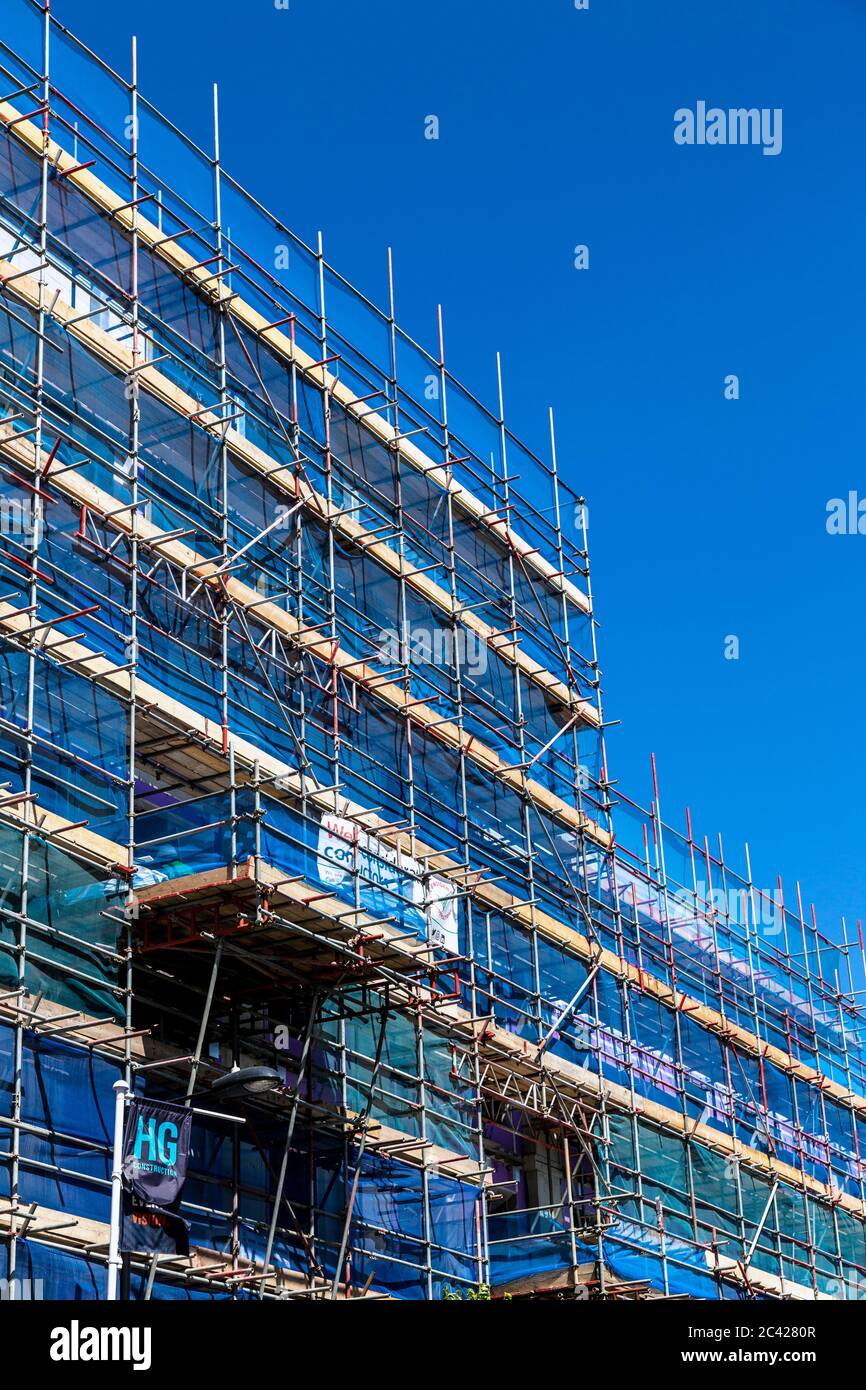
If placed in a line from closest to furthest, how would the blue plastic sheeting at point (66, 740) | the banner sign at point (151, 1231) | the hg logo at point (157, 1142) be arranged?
the hg logo at point (157, 1142) → the banner sign at point (151, 1231) → the blue plastic sheeting at point (66, 740)

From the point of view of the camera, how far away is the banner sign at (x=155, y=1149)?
18.5 m

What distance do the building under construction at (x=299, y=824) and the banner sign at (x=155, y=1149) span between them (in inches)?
36.9

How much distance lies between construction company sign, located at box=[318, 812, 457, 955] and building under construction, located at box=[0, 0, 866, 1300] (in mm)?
73

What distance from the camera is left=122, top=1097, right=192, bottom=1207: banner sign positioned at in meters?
18.5

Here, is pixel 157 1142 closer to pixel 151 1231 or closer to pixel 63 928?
pixel 151 1231

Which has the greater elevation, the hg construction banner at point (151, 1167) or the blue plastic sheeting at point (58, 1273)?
the hg construction banner at point (151, 1167)

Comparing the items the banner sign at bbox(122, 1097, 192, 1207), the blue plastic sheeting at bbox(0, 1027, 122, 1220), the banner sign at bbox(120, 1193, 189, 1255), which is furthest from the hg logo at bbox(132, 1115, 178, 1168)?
the blue plastic sheeting at bbox(0, 1027, 122, 1220)

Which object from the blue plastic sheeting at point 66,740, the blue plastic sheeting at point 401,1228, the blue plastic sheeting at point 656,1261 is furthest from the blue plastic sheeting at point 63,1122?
the blue plastic sheeting at point 656,1261

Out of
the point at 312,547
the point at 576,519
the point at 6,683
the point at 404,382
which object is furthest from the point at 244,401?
the point at 576,519

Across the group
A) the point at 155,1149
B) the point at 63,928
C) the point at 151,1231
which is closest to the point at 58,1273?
the point at 151,1231

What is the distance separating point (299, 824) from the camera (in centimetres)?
2377

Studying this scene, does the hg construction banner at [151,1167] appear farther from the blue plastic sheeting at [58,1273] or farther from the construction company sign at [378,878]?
the construction company sign at [378,878]

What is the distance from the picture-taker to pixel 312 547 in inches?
1177

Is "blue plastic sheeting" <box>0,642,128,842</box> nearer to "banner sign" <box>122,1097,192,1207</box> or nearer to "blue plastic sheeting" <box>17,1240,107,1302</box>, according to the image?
"banner sign" <box>122,1097,192,1207</box>
